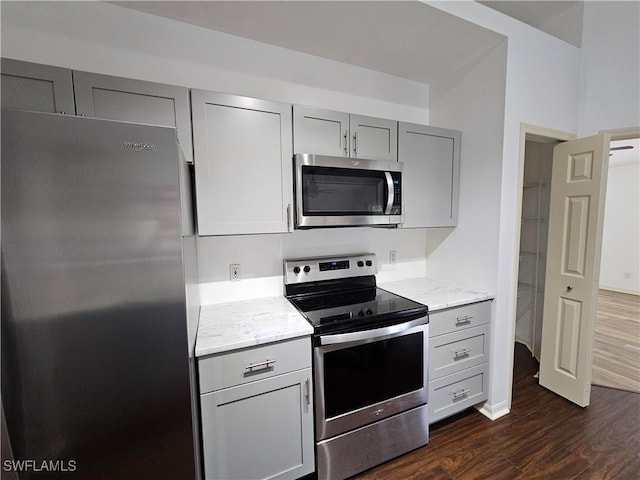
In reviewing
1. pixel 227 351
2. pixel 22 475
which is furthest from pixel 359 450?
pixel 22 475

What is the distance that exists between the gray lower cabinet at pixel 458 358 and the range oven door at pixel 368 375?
4.9 inches

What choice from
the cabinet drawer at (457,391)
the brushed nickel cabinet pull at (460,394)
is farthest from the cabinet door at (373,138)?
the brushed nickel cabinet pull at (460,394)

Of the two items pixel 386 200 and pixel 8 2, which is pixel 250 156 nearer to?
pixel 386 200

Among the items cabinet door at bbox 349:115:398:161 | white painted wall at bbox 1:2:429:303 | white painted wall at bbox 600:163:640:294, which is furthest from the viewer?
white painted wall at bbox 600:163:640:294

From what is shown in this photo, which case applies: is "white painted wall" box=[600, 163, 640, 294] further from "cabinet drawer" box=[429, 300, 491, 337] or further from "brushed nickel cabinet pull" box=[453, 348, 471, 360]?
"brushed nickel cabinet pull" box=[453, 348, 471, 360]

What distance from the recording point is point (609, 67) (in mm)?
2004

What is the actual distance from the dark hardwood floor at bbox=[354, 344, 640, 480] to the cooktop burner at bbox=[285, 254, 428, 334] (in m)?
0.89

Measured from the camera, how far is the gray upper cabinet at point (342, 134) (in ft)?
5.34

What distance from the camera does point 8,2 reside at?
130cm

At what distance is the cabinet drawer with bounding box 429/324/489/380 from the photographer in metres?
1.80

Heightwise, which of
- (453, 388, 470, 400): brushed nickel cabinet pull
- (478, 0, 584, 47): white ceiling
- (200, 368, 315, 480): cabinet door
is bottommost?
(453, 388, 470, 400): brushed nickel cabinet pull

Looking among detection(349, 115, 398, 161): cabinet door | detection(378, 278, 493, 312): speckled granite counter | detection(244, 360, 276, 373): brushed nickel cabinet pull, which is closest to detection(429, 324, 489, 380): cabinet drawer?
detection(378, 278, 493, 312): speckled granite counter

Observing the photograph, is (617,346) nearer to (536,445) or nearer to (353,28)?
(536,445)

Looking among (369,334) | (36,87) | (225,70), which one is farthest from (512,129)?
(36,87)
